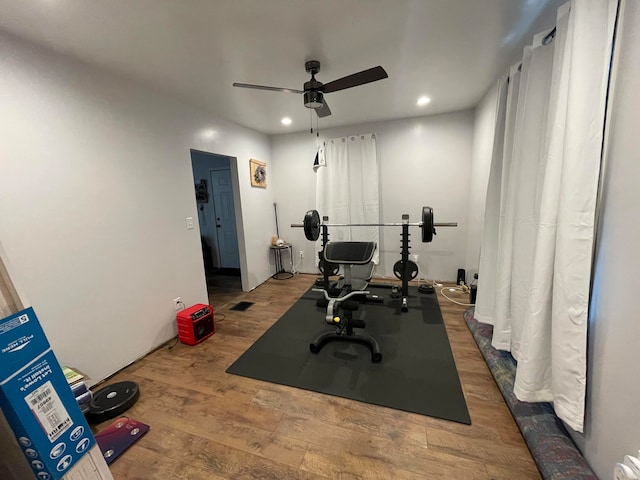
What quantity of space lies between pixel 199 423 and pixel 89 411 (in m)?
0.77

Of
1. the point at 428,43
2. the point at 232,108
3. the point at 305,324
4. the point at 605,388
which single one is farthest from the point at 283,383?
the point at 232,108

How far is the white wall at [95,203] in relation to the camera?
5.40 ft

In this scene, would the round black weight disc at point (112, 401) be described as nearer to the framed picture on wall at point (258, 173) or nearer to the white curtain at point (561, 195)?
the white curtain at point (561, 195)

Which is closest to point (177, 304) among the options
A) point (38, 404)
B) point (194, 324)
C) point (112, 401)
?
point (194, 324)

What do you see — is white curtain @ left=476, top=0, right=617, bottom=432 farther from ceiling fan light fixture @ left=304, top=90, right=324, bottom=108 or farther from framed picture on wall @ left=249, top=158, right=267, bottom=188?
framed picture on wall @ left=249, top=158, right=267, bottom=188

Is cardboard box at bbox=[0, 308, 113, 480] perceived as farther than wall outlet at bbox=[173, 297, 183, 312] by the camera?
No

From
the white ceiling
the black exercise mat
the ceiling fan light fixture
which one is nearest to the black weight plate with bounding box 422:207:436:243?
the black exercise mat

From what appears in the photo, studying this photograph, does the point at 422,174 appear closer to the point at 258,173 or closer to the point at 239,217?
the point at 258,173

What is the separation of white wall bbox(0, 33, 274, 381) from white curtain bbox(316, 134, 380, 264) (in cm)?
205

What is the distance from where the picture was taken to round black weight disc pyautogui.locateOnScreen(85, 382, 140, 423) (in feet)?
5.57

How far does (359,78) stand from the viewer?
6.15 feet

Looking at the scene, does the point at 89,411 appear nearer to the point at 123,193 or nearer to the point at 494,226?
the point at 123,193

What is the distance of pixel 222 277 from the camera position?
15.8 feet

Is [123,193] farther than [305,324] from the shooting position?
No
